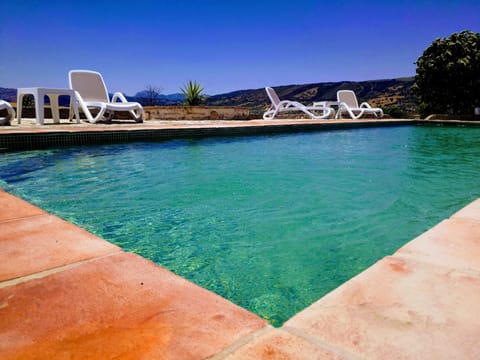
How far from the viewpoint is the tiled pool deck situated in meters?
0.71

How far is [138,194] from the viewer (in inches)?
121

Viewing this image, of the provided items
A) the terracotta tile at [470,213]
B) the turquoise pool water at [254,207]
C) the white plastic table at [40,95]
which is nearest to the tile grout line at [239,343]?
the turquoise pool water at [254,207]

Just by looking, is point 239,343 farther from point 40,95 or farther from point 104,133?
point 40,95

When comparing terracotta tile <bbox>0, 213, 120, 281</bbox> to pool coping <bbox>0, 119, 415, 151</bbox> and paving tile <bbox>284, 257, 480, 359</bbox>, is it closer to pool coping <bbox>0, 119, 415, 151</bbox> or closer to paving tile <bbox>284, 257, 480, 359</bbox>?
paving tile <bbox>284, 257, 480, 359</bbox>

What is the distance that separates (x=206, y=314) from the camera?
2.80 feet

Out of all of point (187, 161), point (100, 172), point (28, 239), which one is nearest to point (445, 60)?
point (187, 161)

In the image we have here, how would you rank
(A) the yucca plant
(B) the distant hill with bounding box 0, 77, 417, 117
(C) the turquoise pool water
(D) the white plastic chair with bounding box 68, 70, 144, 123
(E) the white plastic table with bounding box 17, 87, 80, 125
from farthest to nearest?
1. (B) the distant hill with bounding box 0, 77, 417, 117
2. (A) the yucca plant
3. (D) the white plastic chair with bounding box 68, 70, 144, 123
4. (E) the white plastic table with bounding box 17, 87, 80, 125
5. (C) the turquoise pool water

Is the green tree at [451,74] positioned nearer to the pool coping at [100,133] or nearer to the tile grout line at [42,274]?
the pool coping at [100,133]

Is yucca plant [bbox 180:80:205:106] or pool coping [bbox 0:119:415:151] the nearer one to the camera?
pool coping [bbox 0:119:415:151]

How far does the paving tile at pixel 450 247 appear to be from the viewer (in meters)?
1.18

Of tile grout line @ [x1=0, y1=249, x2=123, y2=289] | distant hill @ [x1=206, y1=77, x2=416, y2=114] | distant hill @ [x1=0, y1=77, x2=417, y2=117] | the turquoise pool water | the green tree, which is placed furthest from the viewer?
distant hill @ [x1=206, y1=77, x2=416, y2=114]

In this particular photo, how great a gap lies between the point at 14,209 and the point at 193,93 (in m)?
13.6

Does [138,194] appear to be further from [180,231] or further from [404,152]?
[404,152]

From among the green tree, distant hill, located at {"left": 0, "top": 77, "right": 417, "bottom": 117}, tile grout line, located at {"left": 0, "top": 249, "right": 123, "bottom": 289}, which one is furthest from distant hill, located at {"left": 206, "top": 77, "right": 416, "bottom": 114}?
tile grout line, located at {"left": 0, "top": 249, "right": 123, "bottom": 289}
